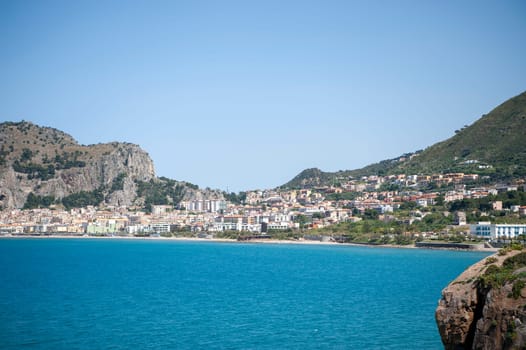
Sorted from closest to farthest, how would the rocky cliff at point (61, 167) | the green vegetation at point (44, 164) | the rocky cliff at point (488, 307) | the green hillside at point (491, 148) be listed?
the rocky cliff at point (488, 307) < the green hillside at point (491, 148) < the rocky cliff at point (61, 167) < the green vegetation at point (44, 164)

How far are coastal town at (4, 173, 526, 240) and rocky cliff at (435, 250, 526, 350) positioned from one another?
8367 cm

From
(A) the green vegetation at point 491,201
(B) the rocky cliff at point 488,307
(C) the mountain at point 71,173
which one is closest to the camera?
(B) the rocky cliff at point 488,307

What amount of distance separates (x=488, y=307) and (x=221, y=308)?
1862 centimetres

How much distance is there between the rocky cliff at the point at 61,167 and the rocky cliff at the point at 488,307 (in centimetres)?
16255

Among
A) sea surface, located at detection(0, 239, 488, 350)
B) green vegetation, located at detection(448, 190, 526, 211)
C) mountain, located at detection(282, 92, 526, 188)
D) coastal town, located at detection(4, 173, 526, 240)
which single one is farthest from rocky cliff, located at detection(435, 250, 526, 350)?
mountain, located at detection(282, 92, 526, 188)

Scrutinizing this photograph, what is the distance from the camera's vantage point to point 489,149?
5650 inches

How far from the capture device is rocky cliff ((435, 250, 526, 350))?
Answer: 1223 cm

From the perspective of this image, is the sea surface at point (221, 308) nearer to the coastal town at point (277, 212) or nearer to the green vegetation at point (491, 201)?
the green vegetation at point (491, 201)

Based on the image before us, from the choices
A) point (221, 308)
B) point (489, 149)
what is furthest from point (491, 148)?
point (221, 308)

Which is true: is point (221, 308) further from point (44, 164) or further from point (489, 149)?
point (44, 164)

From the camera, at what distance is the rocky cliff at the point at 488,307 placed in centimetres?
1223

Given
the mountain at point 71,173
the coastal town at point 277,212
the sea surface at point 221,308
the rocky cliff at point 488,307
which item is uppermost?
the mountain at point 71,173

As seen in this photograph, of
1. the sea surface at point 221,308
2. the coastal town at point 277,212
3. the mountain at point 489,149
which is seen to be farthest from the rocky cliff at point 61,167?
the sea surface at point 221,308

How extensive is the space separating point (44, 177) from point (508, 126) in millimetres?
115199
